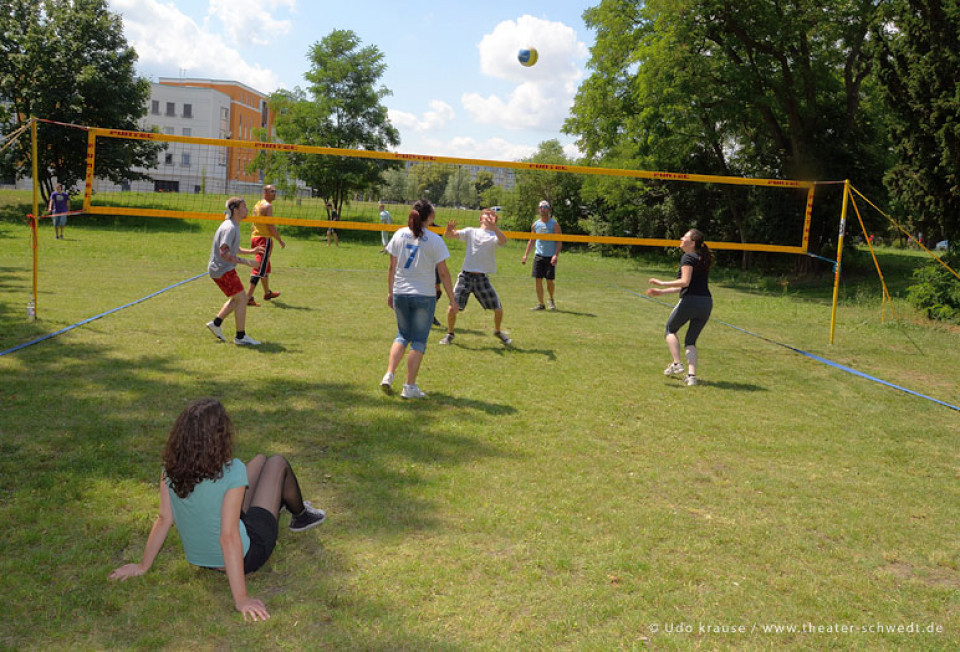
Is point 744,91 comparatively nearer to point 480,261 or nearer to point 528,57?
point 528,57

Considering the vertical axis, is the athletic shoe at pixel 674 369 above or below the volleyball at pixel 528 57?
below

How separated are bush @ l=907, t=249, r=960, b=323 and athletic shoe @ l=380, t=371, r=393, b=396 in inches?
512

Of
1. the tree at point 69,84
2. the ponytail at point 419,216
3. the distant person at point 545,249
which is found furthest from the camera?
the tree at point 69,84

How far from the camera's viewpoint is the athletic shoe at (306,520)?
4102 mm

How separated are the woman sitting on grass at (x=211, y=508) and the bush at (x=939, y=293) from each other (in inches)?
610

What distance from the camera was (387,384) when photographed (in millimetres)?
6980

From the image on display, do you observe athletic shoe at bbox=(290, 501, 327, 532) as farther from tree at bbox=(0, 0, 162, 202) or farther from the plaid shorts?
tree at bbox=(0, 0, 162, 202)

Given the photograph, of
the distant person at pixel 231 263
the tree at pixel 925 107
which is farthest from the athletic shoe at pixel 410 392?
the tree at pixel 925 107

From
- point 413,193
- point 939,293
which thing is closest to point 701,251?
point 939,293

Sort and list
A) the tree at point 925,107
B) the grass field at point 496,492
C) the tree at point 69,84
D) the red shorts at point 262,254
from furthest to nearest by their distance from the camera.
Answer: the tree at point 69,84 < the tree at point 925,107 < the red shorts at point 262,254 < the grass field at point 496,492

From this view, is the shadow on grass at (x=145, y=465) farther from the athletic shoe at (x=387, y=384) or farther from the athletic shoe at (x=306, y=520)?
the athletic shoe at (x=387, y=384)

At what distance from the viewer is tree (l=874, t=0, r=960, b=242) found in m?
14.5

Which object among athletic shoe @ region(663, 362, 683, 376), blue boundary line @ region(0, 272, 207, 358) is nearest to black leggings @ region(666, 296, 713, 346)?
athletic shoe @ region(663, 362, 683, 376)

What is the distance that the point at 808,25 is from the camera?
21.7 meters
